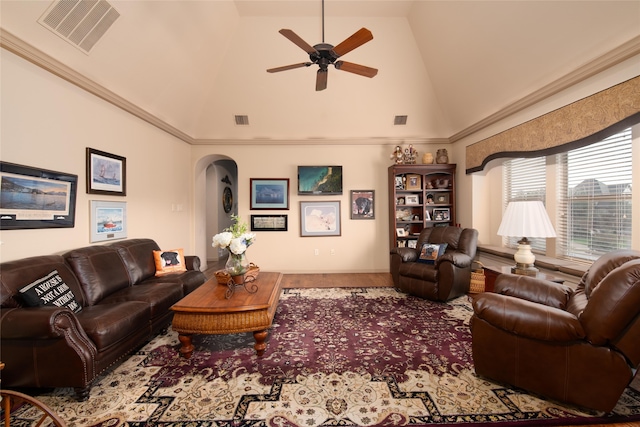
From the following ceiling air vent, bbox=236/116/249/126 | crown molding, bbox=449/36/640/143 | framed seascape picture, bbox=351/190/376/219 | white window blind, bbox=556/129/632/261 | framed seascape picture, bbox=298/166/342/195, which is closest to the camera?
crown molding, bbox=449/36/640/143

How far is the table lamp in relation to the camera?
2609mm

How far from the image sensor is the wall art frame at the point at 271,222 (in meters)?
5.61

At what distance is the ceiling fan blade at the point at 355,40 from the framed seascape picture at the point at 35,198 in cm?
305

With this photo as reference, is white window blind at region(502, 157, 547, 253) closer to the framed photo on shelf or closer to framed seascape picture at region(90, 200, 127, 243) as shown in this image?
the framed photo on shelf

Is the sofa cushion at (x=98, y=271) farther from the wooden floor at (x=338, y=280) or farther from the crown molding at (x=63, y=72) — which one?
the wooden floor at (x=338, y=280)

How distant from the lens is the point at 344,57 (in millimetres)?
4516

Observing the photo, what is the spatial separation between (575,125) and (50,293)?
518cm

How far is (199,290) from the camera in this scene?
288 cm

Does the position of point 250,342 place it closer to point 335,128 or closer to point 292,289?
point 292,289

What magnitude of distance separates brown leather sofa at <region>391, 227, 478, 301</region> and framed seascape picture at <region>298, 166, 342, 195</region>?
1853 mm

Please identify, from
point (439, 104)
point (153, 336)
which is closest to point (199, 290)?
point (153, 336)

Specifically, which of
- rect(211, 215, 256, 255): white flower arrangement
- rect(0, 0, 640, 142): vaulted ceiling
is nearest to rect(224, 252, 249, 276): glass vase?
rect(211, 215, 256, 255): white flower arrangement

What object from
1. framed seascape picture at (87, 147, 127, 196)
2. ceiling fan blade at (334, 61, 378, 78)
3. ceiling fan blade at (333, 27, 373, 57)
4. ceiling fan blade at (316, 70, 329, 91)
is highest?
ceiling fan blade at (333, 27, 373, 57)

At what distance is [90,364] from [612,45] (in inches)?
202
